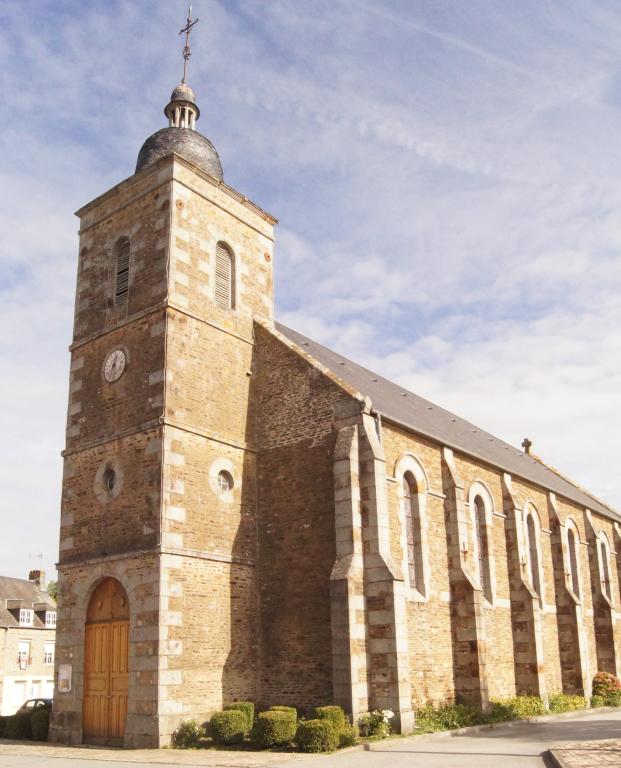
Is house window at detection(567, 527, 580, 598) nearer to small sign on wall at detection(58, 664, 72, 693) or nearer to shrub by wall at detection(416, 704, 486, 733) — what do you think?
shrub by wall at detection(416, 704, 486, 733)

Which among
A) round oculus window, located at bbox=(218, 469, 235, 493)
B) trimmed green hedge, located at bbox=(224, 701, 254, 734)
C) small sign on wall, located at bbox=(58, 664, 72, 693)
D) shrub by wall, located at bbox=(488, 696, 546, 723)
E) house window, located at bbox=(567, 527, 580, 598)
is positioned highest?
round oculus window, located at bbox=(218, 469, 235, 493)

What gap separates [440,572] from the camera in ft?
67.8

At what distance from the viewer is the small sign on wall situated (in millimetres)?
18000

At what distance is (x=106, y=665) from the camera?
17500 mm

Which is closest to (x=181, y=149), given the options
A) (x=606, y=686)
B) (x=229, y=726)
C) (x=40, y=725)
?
(x=229, y=726)

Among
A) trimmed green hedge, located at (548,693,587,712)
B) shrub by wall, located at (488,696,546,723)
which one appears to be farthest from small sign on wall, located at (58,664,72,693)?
trimmed green hedge, located at (548,693,587,712)

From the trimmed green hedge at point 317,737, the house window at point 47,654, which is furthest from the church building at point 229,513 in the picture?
the house window at point 47,654

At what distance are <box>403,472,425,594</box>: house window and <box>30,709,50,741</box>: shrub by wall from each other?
9488mm

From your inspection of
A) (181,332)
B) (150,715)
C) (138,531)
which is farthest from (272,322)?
(150,715)

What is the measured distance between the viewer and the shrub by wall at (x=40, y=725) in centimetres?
1823

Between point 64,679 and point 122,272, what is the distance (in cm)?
1053

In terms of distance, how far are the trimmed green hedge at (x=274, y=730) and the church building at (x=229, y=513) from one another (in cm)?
158

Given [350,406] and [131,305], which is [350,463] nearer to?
[350,406]

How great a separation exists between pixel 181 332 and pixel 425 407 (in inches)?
535
